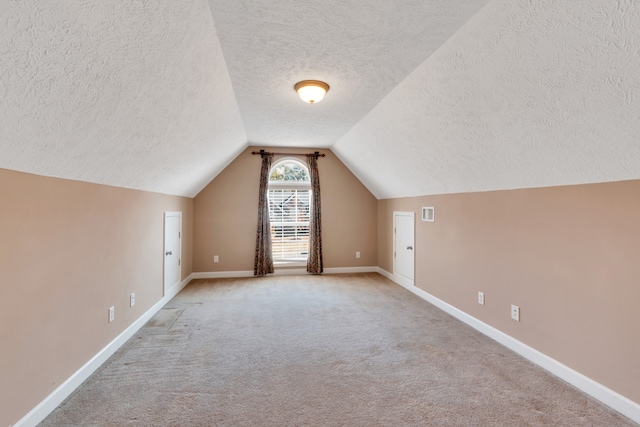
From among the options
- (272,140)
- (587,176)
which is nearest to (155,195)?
(272,140)

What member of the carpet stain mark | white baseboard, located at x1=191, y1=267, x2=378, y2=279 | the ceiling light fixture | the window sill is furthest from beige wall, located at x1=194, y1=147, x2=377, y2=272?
the ceiling light fixture

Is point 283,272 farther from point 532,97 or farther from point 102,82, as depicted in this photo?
point 532,97

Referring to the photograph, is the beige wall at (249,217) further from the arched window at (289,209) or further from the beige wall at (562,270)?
the beige wall at (562,270)

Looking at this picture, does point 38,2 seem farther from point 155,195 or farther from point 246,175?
point 246,175

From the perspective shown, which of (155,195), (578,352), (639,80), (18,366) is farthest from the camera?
(155,195)

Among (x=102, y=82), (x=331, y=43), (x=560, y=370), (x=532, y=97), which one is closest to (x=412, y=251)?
(x=560, y=370)

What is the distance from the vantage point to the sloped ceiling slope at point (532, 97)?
4.46ft

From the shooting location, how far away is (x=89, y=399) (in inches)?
76.7

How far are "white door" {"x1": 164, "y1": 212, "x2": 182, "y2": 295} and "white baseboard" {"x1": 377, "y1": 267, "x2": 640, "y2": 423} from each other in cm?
358

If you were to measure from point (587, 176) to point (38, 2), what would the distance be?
9.53ft

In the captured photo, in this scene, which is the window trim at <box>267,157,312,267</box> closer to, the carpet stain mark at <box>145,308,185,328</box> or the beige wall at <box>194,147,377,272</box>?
the beige wall at <box>194,147,377,272</box>

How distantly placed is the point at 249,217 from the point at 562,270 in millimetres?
4475

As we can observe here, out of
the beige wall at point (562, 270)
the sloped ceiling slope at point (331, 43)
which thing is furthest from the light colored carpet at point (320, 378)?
the sloped ceiling slope at point (331, 43)

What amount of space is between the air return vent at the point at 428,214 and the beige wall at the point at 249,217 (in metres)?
1.78
